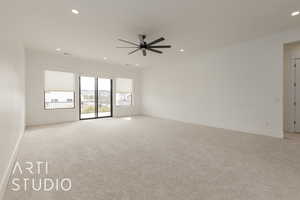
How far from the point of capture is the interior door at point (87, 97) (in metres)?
7.01

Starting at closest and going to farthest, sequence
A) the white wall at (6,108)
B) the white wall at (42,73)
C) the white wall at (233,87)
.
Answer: the white wall at (6,108), the white wall at (233,87), the white wall at (42,73)

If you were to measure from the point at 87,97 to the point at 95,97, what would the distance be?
40 cm

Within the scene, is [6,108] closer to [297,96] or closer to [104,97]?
[104,97]

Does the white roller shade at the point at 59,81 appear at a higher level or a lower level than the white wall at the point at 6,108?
higher

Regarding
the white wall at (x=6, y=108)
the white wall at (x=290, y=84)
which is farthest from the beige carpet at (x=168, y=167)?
the white wall at (x=290, y=84)

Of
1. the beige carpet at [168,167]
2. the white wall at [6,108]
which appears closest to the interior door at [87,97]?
the beige carpet at [168,167]

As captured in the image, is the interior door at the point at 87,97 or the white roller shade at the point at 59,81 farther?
the interior door at the point at 87,97

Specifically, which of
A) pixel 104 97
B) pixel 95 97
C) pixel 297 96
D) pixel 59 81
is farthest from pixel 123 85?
pixel 297 96

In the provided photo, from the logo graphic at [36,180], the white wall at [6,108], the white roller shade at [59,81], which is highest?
the white roller shade at [59,81]

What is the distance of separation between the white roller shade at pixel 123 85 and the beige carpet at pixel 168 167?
15.6 feet

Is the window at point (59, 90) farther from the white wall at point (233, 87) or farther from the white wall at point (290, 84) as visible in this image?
the white wall at point (290, 84)

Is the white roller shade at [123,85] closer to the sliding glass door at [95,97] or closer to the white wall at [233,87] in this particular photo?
the sliding glass door at [95,97]

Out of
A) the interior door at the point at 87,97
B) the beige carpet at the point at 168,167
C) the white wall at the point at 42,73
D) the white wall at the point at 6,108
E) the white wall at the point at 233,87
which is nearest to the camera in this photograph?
the beige carpet at the point at 168,167

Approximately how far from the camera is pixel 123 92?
335 inches
